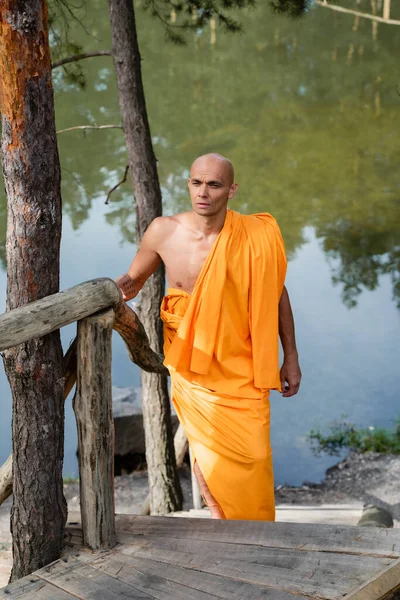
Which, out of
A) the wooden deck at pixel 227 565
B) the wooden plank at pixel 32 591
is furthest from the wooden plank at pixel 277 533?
the wooden plank at pixel 32 591

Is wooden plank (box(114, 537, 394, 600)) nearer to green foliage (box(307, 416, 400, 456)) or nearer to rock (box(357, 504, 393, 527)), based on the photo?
rock (box(357, 504, 393, 527))

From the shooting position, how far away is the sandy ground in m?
6.38

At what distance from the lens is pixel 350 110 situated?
53.0 feet

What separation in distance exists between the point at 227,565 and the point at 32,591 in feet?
1.98

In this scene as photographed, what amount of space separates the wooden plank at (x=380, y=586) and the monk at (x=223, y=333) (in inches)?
39.9

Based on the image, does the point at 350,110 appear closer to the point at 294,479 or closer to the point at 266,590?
the point at 294,479

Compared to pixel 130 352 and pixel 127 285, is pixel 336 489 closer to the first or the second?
pixel 130 352

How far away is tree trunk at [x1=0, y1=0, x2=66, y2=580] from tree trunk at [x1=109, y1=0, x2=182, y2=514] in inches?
93.2

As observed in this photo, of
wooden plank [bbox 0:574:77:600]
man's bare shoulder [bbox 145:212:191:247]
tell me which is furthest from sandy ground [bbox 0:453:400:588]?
wooden plank [bbox 0:574:77:600]

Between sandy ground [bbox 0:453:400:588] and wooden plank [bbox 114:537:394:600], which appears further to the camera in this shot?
sandy ground [bbox 0:453:400:588]

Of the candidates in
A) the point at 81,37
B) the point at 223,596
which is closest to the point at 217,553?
the point at 223,596

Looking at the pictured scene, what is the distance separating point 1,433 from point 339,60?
557 inches

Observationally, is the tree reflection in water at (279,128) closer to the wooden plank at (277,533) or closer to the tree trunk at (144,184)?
the tree trunk at (144,184)

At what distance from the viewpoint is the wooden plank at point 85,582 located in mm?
2381
